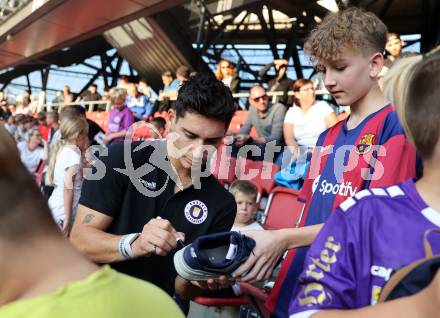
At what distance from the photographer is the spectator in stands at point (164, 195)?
7.20 feet

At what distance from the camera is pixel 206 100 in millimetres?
2441

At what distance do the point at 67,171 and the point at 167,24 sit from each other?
10017mm

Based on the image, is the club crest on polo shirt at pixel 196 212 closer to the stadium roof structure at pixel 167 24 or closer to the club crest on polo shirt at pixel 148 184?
the club crest on polo shirt at pixel 148 184

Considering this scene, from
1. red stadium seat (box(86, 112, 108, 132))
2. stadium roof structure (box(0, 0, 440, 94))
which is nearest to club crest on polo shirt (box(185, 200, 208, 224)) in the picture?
stadium roof structure (box(0, 0, 440, 94))

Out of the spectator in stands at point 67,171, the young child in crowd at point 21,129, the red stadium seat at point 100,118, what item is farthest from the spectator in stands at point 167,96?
the spectator in stands at point 67,171

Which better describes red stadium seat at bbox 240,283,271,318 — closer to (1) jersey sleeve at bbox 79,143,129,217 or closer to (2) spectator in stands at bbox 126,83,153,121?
(1) jersey sleeve at bbox 79,143,129,217

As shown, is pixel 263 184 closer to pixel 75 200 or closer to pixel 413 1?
pixel 75 200

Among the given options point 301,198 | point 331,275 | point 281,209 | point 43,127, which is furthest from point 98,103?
point 331,275

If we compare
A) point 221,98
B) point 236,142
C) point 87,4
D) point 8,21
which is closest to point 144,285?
point 221,98

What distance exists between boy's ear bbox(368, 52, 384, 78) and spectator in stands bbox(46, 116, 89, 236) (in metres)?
3.44

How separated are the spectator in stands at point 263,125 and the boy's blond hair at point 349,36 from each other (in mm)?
4606

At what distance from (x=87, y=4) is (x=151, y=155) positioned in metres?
10.7

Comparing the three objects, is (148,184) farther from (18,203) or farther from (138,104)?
(138,104)

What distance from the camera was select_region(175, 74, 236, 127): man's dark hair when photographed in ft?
8.00
